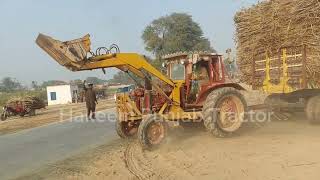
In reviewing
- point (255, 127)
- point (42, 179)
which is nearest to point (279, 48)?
point (255, 127)

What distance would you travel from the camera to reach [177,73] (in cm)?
1200

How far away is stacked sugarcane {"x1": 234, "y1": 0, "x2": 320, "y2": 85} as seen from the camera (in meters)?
11.4

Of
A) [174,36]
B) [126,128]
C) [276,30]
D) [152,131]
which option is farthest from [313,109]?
[174,36]

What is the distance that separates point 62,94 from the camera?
62156 millimetres

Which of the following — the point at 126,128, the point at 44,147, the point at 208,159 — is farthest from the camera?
the point at 44,147

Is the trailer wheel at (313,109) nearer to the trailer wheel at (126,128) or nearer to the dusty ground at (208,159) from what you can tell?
the dusty ground at (208,159)

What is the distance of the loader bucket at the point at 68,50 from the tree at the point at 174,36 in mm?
45695

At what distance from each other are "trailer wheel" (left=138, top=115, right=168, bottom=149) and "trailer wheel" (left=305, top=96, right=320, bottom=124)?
4.50 meters

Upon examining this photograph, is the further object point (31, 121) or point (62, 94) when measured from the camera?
point (62, 94)

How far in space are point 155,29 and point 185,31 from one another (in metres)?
4.09

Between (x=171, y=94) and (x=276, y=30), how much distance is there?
3.60 meters

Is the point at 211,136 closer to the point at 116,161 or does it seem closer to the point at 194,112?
the point at 194,112

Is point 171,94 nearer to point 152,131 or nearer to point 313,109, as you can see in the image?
point 152,131

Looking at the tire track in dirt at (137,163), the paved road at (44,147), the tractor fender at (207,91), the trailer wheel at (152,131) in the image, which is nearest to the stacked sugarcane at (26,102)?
the paved road at (44,147)
